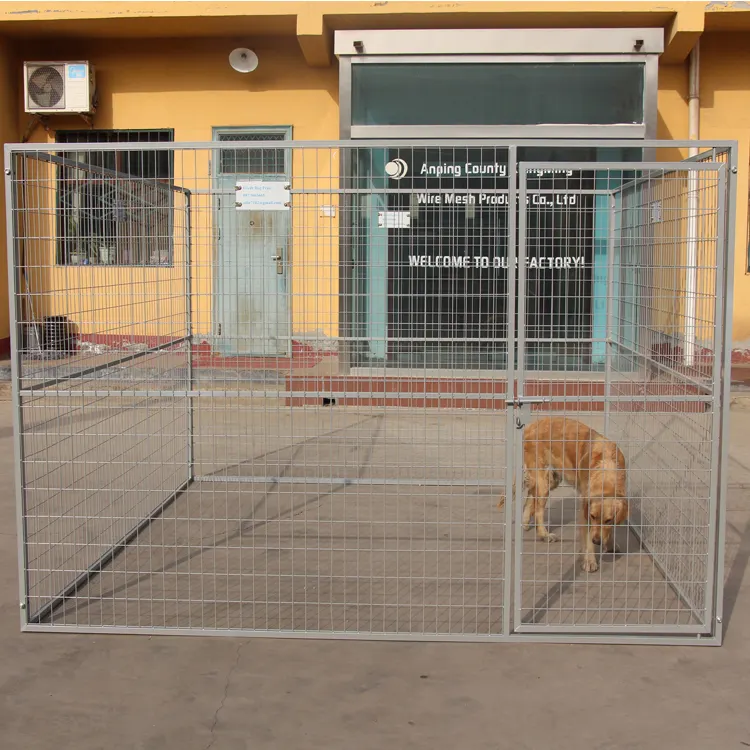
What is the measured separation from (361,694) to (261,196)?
2.31 m

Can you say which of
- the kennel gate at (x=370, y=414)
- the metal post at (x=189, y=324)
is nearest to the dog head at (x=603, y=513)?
the kennel gate at (x=370, y=414)

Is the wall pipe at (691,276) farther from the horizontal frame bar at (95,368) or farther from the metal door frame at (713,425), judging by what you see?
the horizontal frame bar at (95,368)

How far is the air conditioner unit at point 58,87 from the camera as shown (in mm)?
11273

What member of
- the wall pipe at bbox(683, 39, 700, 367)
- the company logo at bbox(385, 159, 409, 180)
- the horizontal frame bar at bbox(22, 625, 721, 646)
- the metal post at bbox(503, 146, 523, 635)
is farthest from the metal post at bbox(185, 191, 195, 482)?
the company logo at bbox(385, 159, 409, 180)

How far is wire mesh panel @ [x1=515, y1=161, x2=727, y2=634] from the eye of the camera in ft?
14.2

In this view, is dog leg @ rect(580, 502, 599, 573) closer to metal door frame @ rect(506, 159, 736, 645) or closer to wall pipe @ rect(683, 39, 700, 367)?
metal door frame @ rect(506, 159, 736, 645)

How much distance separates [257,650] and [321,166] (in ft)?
23.3

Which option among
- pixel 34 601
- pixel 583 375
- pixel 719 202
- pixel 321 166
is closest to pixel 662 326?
pixel 719 202

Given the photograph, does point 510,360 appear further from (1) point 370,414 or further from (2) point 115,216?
(2) point 115,216

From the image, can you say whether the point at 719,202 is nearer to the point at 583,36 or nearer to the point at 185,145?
the point at 185,145

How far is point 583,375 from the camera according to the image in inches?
256

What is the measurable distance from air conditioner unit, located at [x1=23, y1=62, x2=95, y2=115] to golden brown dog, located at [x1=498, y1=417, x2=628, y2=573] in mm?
8069

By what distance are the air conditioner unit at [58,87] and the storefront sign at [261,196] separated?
7751 mm

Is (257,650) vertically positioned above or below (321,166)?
below
